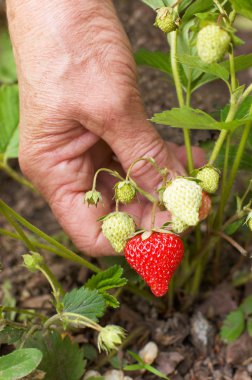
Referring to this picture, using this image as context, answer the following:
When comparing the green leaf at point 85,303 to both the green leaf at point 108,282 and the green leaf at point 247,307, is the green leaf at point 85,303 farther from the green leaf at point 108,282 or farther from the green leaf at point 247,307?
the green leaf at point 247,307

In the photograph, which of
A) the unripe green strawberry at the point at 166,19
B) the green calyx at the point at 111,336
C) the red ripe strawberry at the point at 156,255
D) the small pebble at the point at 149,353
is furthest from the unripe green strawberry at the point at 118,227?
the small pebble at the point at 149,353

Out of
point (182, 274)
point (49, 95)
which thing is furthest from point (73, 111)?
point (182, 274)

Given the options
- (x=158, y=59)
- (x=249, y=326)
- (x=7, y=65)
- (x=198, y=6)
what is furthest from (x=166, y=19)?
(x=7, y=65)

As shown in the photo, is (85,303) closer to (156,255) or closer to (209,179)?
(156,255)

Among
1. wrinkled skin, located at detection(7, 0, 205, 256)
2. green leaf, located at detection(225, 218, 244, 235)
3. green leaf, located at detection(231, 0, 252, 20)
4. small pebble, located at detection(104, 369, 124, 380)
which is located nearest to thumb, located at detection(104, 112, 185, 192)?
wrinkled skin, located at detection(7, 0, 205, 256)

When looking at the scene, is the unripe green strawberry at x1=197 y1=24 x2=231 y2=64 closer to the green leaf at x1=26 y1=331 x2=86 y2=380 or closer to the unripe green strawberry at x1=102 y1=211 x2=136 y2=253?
the unripe green strawberry at x1=102 y1=211 x2=136 y2=253

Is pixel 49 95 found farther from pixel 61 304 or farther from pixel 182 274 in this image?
pixel 182 274
